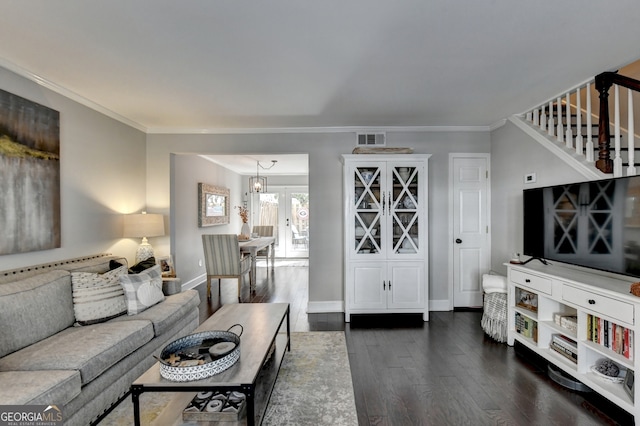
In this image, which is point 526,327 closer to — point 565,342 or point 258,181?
point 565,342

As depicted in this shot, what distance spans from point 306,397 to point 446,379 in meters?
1.14

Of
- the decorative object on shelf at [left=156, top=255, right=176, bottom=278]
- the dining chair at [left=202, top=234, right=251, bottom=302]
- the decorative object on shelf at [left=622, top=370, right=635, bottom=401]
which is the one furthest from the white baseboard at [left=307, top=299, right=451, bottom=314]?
the decorative object on shelf at [left=622, top=370, right=635, bottom=401]

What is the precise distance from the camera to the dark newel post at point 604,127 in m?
2.48

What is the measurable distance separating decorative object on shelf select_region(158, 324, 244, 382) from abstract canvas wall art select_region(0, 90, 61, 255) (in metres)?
1.73

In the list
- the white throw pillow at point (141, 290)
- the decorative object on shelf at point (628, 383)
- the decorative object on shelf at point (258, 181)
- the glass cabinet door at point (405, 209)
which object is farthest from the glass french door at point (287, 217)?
the decorative object on shelf at point (628, 383)

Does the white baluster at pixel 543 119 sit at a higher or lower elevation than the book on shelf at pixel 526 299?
higher

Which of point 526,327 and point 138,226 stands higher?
point 138,226

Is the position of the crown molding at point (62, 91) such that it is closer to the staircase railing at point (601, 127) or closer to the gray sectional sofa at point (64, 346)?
the gray sectional sofa at point (64, 346)

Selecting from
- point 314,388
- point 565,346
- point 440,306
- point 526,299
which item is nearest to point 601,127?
point 526,299

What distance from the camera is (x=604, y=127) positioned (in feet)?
8.20

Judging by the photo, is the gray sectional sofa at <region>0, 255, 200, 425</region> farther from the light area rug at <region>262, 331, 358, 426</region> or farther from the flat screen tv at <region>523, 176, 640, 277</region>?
the flat screen tv at <region>523, 176, 640, 277</region>

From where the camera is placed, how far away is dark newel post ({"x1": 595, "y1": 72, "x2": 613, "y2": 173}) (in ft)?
8.15

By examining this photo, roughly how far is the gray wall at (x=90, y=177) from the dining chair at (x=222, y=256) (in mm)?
987

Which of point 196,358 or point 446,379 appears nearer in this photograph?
point 196,358
